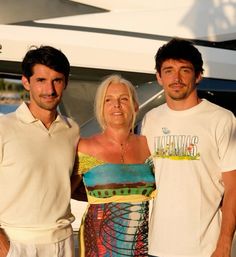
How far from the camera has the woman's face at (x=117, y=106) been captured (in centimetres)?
294

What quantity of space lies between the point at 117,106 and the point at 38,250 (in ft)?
2.72

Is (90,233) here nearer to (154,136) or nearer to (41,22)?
(154,136)

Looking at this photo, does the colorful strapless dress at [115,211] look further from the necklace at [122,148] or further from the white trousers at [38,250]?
the white trousers at [38,250]

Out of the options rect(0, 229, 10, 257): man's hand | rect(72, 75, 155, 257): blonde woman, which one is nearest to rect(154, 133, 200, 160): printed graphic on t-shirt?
rect(72, 75, 155, 257): blonde woman

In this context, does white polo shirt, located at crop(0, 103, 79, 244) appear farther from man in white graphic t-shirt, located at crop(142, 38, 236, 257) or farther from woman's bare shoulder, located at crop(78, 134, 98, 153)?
man in white graphic t-shirt, located at crop(142, 38, 236, 257)

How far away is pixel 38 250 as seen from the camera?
2.57 m

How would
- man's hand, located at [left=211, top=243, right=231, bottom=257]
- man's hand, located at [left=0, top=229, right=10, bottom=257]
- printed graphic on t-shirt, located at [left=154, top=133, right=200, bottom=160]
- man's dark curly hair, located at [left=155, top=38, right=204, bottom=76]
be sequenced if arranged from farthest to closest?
1. man's dark curly hair, located at [left=155, top=38, right=204, bottom=76]
2. printed graphic on t-shirt, located at [left=154, top=133, right=200, bottom=160]
3. man's hand, located at [left=211, top=243, right=231, bottom=257]
4. man's hand, located at [left=0, top=229, right=10, bottom=257]

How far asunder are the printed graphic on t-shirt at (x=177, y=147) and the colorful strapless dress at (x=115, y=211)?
17cm

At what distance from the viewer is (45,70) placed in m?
2.70

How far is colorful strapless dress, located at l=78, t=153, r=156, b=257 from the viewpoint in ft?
9.20

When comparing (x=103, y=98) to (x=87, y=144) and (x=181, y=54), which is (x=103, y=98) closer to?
(x=87, y=144)

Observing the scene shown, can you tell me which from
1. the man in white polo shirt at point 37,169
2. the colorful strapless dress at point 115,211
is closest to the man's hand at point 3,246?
the man in white polo shirt at point 37,169

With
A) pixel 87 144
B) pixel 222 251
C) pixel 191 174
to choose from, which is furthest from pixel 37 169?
pixel 222 251

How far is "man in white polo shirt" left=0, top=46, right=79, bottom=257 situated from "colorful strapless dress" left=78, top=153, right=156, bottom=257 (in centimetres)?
14
